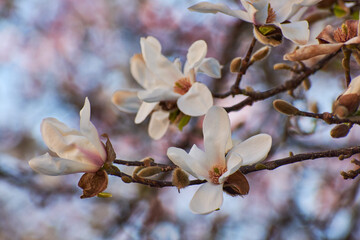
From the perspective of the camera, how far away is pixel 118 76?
304 cm

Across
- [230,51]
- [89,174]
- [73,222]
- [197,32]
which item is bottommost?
[73,222]

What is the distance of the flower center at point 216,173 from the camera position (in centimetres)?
65

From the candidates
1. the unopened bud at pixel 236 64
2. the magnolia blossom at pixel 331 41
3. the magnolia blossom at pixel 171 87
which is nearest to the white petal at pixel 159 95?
the magnolia blossom at pixel 171 87

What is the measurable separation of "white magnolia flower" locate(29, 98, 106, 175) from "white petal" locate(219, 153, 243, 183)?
0.20m

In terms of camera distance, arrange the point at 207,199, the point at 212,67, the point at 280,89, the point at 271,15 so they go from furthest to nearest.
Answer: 1. the point at 280,89
2. the point at 212,67
3. the point at 271,15
4. the point at 207,199

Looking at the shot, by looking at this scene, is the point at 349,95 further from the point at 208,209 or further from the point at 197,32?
the point at 197,32

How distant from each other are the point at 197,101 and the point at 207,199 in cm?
20

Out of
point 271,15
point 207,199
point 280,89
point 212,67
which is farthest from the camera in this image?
point 280,89

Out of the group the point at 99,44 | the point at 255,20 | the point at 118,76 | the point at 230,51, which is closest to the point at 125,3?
the point at 99,44

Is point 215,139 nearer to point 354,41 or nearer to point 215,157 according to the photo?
point 215,157

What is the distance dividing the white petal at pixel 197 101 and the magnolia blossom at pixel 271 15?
0.42 ft

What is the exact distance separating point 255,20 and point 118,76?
94.5 inches

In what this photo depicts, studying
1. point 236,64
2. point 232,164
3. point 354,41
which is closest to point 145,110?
point 236,64

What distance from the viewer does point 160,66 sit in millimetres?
845
